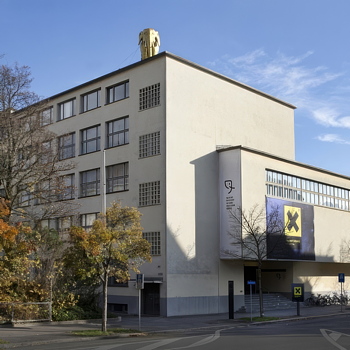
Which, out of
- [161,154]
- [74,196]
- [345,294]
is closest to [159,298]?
[161,154]

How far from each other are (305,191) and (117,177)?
16015mm

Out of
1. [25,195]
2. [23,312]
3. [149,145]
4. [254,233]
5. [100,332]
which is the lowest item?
[100,332]

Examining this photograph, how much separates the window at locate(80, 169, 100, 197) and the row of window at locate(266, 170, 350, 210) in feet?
43.9

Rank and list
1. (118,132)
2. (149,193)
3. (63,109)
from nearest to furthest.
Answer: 1. (149,193)
2. (118,132)
3. (63,109)

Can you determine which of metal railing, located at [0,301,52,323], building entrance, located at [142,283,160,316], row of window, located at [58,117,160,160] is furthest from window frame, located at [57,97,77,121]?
metal railing, located at [0,301,52,323]

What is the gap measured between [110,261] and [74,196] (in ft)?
64.6

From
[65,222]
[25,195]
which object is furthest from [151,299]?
[25,195]

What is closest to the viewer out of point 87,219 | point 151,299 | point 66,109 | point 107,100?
point 151,299

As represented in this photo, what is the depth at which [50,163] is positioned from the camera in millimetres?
33688

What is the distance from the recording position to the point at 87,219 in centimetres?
4447

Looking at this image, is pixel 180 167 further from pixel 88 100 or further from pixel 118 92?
pixel 88 100

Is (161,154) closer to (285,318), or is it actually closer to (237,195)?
(237,195)

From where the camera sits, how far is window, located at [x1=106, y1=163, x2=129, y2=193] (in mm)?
41875

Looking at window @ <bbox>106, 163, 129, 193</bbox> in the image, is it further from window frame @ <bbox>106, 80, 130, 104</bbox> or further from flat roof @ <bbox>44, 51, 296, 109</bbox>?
flat roof @ <bbox>44, 51, 296, 109</bbox>
